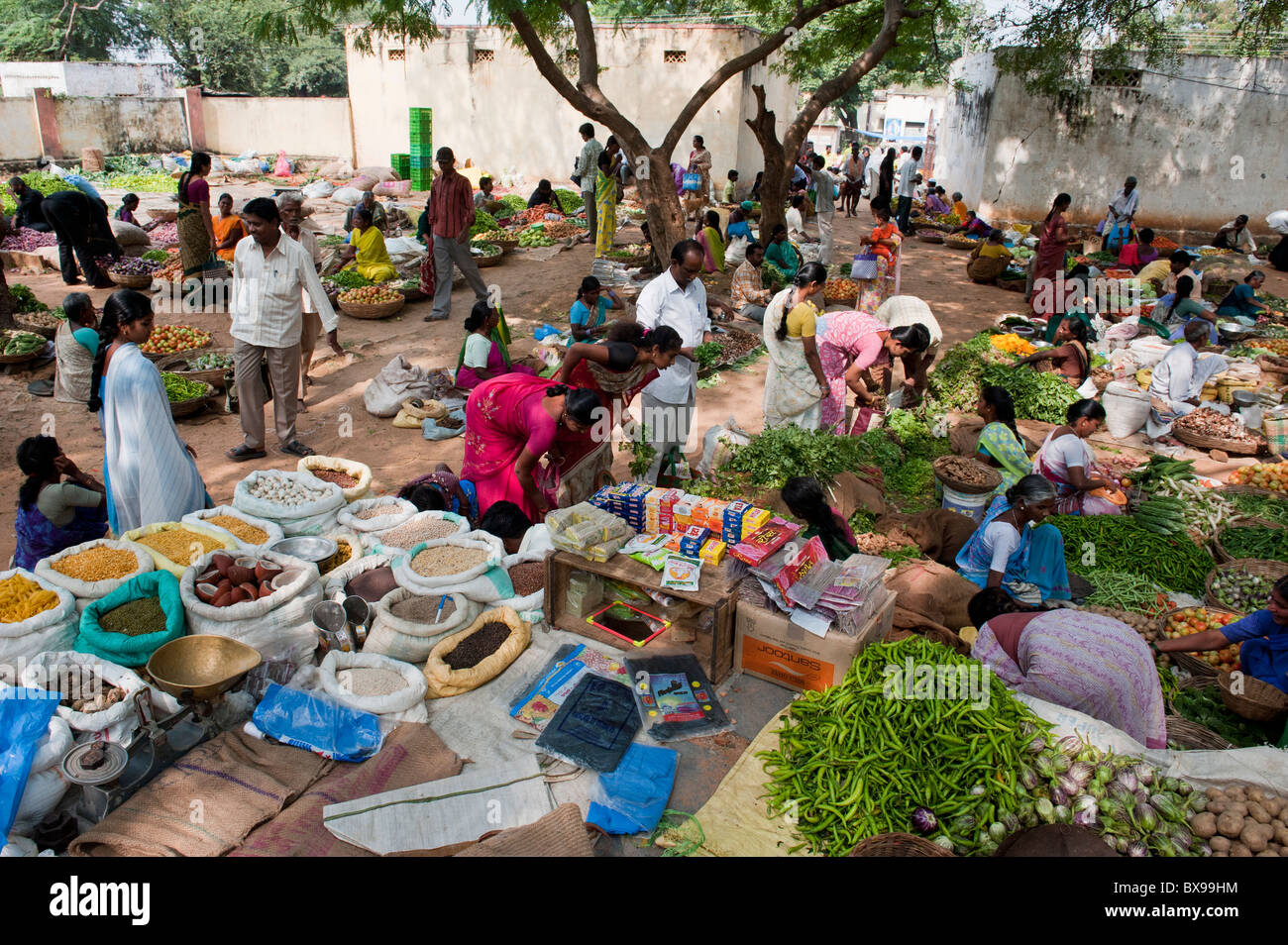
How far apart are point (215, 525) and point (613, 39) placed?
17969mm

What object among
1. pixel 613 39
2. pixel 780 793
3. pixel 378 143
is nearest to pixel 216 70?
pixel 378 143

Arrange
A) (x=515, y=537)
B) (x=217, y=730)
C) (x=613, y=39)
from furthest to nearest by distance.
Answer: (x=613, y=39) < (x=515, y=537) < (x=217, y=730)

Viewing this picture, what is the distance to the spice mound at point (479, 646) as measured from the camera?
3.83 m

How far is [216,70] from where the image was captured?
33875 mm

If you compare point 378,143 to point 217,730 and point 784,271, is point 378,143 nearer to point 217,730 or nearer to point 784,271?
point 784,271

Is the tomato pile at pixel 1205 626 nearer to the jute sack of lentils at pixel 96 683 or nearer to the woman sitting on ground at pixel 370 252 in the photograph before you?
the jute sack of lentils at pixel 96 683

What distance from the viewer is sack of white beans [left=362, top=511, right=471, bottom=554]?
4625mm

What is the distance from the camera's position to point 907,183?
1683cm

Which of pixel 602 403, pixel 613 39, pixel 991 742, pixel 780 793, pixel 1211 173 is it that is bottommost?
pixel 780 793

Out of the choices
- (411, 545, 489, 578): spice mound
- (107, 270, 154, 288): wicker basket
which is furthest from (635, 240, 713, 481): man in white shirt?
(107, 270, 154, 288): wicker basket

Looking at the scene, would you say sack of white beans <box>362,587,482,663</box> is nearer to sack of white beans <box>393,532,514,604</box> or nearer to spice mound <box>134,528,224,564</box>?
sack of white beans <box>393,532,514,604</box>

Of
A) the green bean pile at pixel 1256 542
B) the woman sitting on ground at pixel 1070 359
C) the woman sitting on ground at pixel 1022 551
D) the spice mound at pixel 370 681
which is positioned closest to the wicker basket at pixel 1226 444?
the woman sitting on ground at pixel 1070 359

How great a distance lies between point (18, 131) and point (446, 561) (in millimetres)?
24332
